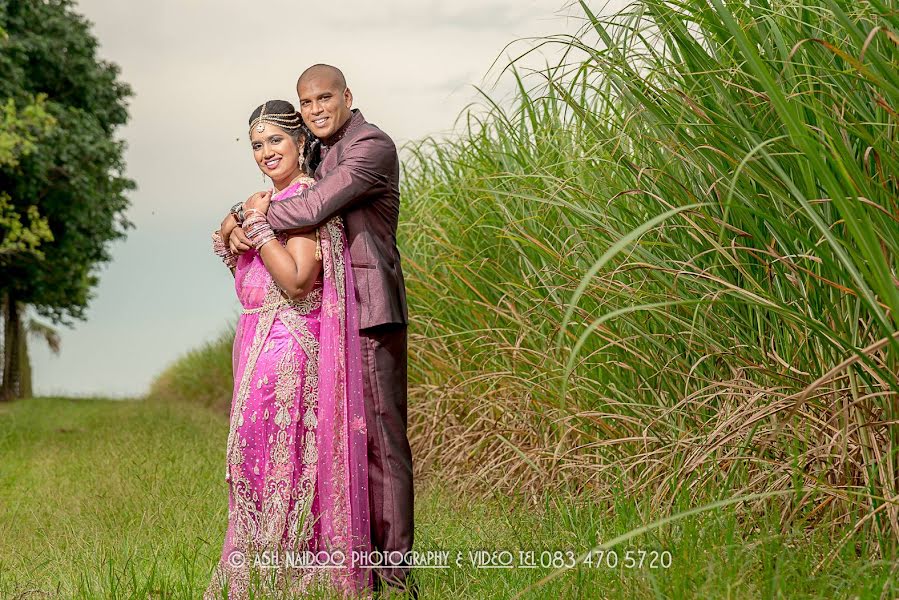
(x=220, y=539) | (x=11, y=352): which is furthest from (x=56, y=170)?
(x=220, y=539)

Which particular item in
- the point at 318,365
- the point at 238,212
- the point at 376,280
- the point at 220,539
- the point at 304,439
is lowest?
the point at 220,539

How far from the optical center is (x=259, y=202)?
293cm

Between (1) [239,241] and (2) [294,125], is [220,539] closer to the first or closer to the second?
(1) [239,241]

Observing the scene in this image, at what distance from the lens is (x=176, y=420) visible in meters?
→ 9.42

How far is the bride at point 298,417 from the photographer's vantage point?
2.88m

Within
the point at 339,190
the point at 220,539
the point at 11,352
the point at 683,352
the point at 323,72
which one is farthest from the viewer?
the point at 11,352

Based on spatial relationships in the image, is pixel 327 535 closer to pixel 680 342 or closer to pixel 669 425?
pixel 669 425

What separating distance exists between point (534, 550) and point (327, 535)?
2.16 feet

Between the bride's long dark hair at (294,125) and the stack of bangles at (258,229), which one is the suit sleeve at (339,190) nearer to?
the stack of bangles at (258,229)

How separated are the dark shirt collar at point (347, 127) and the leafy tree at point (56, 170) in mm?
10701

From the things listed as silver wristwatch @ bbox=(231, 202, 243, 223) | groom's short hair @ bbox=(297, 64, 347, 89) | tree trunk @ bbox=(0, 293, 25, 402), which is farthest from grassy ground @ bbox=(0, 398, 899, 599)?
tree trunk @ bbox=(0, 293, 25, 402)

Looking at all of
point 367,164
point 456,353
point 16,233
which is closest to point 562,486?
point 456,353

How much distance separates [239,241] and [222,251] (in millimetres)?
180

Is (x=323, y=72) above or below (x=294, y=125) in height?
above
